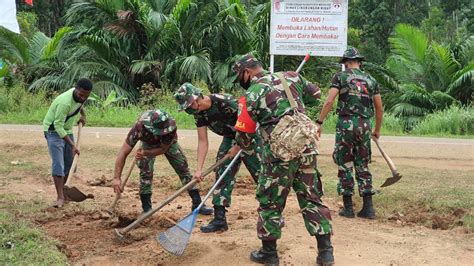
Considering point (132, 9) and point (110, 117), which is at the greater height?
point (132, 9)

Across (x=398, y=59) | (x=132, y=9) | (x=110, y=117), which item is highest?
(x=132, y=9)

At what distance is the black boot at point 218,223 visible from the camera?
5.75m

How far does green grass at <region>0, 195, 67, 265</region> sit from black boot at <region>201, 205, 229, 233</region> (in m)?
1.42

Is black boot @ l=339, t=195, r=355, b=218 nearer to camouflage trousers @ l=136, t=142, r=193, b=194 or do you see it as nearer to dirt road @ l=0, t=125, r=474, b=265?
dirt road @ l=0, t=125, r=474, b=265

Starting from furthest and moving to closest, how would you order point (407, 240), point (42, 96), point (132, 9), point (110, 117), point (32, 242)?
1. point (132, 9)
2. point (42, 96)
3. point (110, 117)
4. point (407, 240)
5. point (32, 242)

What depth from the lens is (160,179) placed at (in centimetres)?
846

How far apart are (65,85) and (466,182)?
11920mm

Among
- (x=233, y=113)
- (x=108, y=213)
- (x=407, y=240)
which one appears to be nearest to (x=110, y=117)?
(x=108, y=213)

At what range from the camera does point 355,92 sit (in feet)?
20.3

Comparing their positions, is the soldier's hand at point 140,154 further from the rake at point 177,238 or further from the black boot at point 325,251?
the black boot at point 325,251

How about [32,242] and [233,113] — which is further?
[233,113]

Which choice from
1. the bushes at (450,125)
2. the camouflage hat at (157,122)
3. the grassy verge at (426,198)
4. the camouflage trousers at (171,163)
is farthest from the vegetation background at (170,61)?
the camouflage hat at (157,122)

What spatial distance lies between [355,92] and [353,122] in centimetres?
32

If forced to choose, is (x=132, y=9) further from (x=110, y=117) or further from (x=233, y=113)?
(x=233, y=113)
